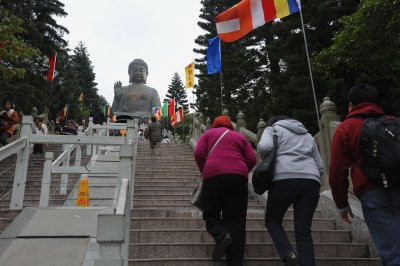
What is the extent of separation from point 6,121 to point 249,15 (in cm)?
668

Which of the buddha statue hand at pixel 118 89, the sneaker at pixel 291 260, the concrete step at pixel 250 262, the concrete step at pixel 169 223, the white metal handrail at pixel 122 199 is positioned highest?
the buddha statue hand at pixel 118 89

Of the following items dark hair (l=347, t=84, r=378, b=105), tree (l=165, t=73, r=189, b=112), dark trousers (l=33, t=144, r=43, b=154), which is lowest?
dark hair (l=347, t=84, r=378, b=105)

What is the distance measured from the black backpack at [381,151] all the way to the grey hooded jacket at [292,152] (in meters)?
0.88

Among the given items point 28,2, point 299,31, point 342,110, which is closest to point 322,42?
point 299,31

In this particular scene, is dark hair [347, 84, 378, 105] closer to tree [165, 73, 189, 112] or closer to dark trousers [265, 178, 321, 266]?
dark trousers [265, 178, 321, 266]

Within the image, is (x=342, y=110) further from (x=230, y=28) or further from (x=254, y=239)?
(x=254, y=239)

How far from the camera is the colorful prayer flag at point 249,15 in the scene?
845 centimetres

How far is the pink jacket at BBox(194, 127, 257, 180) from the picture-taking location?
3834 mm

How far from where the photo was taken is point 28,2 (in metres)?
28.6

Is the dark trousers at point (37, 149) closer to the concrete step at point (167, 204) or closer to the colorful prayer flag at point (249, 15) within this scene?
the concrete step at point (167, 204)

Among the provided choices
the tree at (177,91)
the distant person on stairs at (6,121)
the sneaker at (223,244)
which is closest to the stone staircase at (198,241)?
the sneaker at (223,244)

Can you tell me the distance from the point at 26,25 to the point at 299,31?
1807 cm

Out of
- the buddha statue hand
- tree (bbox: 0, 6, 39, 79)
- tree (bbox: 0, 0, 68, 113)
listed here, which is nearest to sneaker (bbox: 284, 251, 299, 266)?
tree (bbox: 0, 6, 39, 79)

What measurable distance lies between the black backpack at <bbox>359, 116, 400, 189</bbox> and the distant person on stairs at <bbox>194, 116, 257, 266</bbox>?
1378mm
